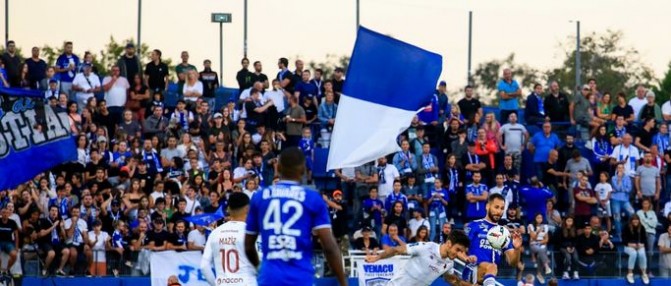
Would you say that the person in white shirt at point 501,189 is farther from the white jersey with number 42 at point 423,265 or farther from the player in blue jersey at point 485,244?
the white jersey with number 42 at point 423,265

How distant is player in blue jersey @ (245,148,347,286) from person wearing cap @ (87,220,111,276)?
15489 millimetres

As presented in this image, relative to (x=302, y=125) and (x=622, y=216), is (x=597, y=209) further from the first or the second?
(x=302, y=125)

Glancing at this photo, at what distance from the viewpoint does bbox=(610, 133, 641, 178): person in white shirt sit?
107ft

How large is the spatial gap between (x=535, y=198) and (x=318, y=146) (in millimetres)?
4948

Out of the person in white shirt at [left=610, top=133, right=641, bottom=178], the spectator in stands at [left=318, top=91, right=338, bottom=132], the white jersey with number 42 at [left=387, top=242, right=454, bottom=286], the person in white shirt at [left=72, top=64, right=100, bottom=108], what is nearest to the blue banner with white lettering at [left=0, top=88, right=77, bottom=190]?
the person in white shirt at [left=72, top=64, right=100, bottom=108]

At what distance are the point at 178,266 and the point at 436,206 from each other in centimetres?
558

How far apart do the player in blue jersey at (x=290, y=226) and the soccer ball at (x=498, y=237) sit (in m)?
6.40

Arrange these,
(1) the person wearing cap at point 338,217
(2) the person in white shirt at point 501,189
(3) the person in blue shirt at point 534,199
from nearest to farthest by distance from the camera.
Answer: (1) the person wearing cap at point 338,217 < (2) the person in white shirt at point 501,189 < (3) the person in blue shirt at point 534,199

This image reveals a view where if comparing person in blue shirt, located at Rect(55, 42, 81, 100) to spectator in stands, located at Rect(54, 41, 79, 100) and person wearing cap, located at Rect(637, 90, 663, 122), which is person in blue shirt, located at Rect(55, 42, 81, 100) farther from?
person wearing cap, located at Rect(637, 90, 663, 122)

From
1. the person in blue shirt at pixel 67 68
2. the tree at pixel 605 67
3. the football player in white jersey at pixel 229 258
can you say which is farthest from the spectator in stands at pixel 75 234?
the tree at pixel 605 67

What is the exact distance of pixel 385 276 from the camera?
27969mm

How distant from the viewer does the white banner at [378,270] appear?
27.9 m

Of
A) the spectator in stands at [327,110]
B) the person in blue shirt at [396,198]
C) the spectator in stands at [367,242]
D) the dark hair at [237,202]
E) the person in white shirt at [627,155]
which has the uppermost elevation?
the spectator in stands at [327,110]

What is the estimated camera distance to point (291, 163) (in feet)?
42.7
